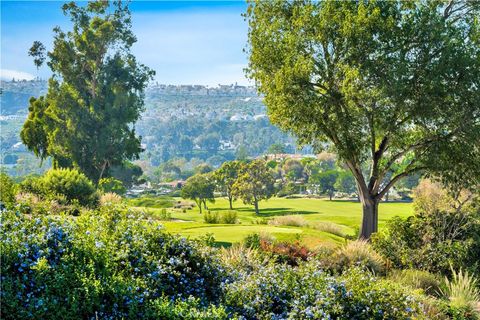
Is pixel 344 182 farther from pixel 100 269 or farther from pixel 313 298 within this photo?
pixel 100 269

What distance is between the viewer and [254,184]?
6681cm

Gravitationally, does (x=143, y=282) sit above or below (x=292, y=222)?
above

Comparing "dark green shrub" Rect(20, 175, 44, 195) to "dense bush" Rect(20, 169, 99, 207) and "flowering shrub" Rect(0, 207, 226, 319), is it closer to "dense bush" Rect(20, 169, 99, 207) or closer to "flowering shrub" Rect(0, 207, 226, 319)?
"dense bush" Rect(20, 169, 99, 207)

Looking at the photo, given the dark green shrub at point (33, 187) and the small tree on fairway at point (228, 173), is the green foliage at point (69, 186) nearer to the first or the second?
the dark green shrub at point (33, 187)

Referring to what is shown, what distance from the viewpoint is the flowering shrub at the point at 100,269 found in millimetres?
6137

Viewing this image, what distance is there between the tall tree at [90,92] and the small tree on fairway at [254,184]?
2774 cm

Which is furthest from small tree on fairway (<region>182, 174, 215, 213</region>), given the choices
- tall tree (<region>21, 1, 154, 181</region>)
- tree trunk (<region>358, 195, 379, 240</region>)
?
tree trunk (<region>358, 195, 379, 240</region>)

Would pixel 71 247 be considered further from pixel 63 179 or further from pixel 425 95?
pixel 63 179

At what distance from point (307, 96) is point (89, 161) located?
25.9 meters

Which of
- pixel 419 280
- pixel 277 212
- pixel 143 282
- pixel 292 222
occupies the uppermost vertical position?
pixel 143 282

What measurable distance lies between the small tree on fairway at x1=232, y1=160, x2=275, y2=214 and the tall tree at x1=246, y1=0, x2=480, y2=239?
46.3 metres

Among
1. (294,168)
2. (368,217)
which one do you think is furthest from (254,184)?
(368,217)

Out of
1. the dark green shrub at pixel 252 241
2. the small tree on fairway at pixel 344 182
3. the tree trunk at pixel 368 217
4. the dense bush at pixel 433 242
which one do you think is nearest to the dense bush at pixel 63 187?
the dark green shrub at pixel 252 241

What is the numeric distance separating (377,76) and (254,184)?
49.1 meters
